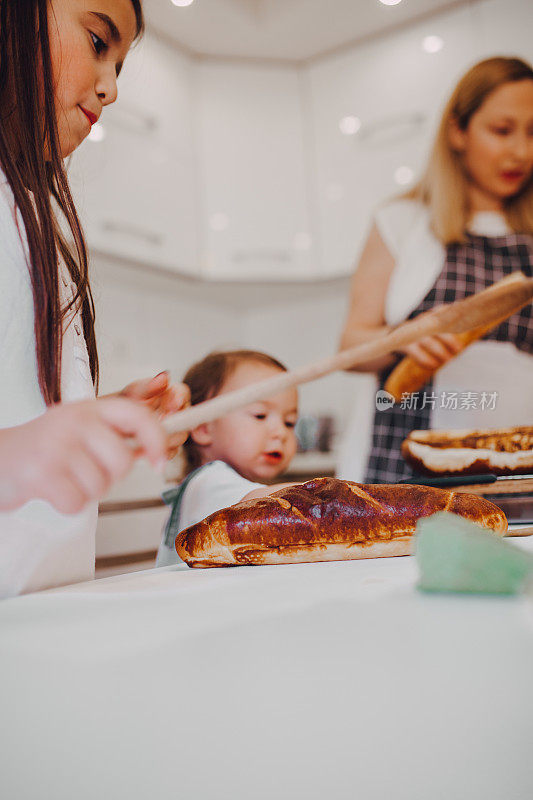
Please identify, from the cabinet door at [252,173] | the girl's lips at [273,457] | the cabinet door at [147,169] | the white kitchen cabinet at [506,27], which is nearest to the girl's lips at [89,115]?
the girl's lips at [273,457]

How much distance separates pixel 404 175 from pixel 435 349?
114 cm

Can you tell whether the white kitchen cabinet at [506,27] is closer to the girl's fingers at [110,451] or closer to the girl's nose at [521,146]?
the girl's nose at [521,146]

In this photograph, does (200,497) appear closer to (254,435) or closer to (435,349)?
(254,435)

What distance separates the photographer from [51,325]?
43 cm

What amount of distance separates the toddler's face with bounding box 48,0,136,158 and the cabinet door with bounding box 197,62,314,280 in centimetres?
132

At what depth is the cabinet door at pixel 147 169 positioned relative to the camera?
1.58m

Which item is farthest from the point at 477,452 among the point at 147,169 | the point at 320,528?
the point at 147,169

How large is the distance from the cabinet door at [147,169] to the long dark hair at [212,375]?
0.76 metres

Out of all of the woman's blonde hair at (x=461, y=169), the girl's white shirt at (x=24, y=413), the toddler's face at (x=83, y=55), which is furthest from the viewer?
the woman's blonde hair at (x=461, y=169)

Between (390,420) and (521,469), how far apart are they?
1.64 feet

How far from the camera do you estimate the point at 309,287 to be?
2025 mm

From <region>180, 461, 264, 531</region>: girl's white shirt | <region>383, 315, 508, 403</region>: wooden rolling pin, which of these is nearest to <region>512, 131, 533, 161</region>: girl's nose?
<region>383, 315, 508, 403</region>: wooden rolling pin

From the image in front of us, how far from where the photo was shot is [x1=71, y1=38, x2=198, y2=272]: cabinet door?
1.58 meters

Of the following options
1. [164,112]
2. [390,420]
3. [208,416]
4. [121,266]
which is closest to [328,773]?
[208,416]
